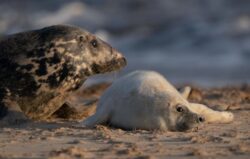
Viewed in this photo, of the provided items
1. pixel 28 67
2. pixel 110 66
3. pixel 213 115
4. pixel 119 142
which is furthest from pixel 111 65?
pixel 119 142

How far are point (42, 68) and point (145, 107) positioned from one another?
154cm

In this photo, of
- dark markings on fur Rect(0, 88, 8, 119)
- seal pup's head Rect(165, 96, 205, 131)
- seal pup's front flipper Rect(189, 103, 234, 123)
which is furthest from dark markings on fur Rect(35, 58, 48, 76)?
seal pup's head Rect(165, 96, 205, 131)

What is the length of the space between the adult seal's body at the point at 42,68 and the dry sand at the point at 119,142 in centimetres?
34

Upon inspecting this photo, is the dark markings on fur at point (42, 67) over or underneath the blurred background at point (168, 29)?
underneath

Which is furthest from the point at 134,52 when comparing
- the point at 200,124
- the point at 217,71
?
the point at 200,124

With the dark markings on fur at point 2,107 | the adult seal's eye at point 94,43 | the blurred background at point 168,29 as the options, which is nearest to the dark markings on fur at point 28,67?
the dark markings on fur at point 2,107

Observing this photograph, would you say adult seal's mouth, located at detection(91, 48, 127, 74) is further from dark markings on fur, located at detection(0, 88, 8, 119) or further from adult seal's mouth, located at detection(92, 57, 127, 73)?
dark markings on fur, located at detection(0, 88, 8, 119)

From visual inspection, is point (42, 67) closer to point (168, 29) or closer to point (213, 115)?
point (213, 115)

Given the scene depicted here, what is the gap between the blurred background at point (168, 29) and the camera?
52.3 feet

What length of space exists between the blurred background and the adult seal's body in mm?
6592

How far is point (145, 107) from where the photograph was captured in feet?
18.7

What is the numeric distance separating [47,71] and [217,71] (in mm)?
8995

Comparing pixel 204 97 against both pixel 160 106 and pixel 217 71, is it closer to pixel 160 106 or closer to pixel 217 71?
pixel 160 106

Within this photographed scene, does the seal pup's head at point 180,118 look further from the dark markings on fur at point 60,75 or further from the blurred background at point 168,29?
the blurred background at point 168,29
